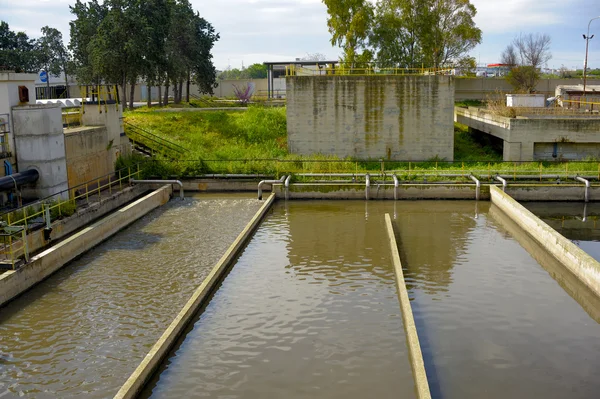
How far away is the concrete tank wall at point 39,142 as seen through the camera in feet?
64.7

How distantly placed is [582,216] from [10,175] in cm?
1984

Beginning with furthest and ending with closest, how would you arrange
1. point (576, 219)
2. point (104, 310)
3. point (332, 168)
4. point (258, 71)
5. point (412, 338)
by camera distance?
point (258, 71) < point (332, 168) < point (576, 219) < point (104, 310) < point (412, 338)

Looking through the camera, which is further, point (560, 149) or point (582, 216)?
point (560, 149)

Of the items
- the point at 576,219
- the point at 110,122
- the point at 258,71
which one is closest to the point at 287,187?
the point at 110,122

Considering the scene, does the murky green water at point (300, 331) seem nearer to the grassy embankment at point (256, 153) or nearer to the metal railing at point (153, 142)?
the grassy embankment at point (256, 153)

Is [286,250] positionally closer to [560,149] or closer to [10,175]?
[10,175]

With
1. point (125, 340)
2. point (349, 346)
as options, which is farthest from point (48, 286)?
point (349, 346)

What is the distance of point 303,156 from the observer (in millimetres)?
30062

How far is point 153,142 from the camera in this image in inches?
1198

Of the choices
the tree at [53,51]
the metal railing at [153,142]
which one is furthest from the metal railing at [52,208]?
the tree at [53,51]

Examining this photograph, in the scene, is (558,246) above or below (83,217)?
below

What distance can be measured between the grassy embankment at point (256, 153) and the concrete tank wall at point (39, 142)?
6728 mm

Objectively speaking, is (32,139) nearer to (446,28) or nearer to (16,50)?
(446,28)

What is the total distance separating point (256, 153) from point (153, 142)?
17.2 ft
